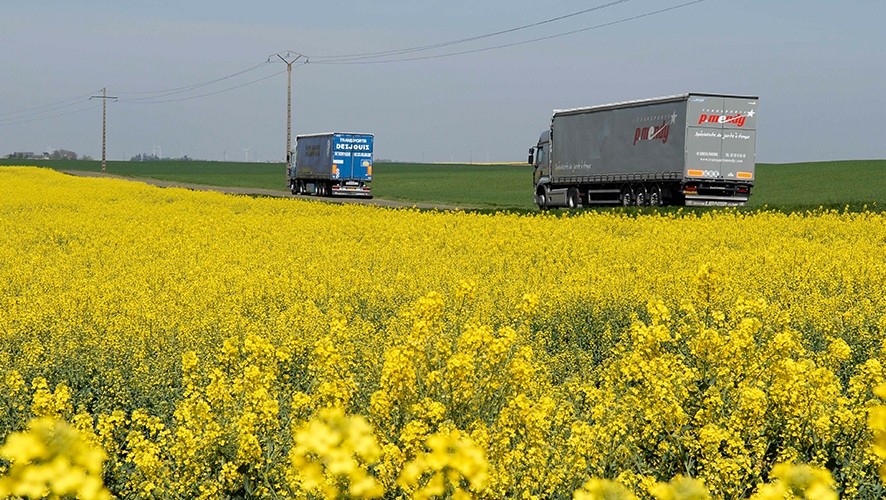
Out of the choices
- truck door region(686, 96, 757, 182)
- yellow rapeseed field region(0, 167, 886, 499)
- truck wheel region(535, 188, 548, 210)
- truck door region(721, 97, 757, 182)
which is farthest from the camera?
truck wheel region(535, 188, 548, 210)

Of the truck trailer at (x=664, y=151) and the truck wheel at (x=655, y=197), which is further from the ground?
the truck trailer at (x=664, y=151)

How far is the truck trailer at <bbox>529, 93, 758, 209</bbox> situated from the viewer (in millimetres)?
36281

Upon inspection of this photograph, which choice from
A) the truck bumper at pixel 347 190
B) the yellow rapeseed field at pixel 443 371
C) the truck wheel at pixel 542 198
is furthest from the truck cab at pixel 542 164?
the yellow rapeseed field at pixel 443 371

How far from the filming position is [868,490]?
5957 millimetres

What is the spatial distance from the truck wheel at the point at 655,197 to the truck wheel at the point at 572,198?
5.11m

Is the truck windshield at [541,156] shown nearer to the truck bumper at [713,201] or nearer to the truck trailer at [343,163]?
the truck bumper at [713,201]

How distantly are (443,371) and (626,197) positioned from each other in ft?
114

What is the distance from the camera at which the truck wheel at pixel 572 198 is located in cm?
4325

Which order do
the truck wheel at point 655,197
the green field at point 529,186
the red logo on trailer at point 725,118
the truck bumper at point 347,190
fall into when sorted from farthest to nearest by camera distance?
1. the truck bumper at point 347,190
2. the green field at point 529,186
3. the truck wheel at point 655,197
4. the red logo on trailer at point 725,118

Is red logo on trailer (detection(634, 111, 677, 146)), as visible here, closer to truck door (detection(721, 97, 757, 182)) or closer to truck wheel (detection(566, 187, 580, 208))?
truck door (detection(721, 97, 757, 182))

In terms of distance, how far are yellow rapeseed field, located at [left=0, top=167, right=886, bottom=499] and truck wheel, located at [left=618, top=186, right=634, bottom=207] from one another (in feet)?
67.9

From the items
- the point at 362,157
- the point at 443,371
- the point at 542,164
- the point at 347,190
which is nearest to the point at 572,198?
the point at 542,164

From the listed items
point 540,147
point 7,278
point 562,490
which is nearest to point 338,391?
point 562,490

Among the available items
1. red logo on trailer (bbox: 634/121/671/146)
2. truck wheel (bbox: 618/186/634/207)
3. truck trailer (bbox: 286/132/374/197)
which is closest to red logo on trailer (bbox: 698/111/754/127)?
red logo on trailer (bbox: 634/121/671/146)
